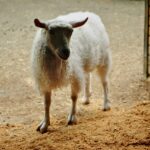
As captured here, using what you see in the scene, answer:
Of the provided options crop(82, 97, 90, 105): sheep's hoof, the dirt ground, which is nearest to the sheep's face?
the dirt ground

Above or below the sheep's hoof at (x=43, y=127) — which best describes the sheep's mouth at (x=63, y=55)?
above

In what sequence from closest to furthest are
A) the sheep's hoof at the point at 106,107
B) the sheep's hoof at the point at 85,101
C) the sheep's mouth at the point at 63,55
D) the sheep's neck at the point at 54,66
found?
the sheep's mouth at the point at 63,55 → the sheep's neck at the point at 54,66 → the sheep's hoof at the point at 106,107 → the sheep's hoof at the point at 85,101

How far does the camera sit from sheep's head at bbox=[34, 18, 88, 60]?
4250mm

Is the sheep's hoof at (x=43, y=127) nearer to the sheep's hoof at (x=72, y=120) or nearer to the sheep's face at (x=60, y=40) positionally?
the sheep's hoof at (x=72, y=120)

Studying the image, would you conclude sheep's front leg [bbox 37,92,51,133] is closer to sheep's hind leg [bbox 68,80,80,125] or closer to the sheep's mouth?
sheep's hind leg [bbox 68,80,80,125]

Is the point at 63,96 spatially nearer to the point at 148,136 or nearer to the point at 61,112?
the point at 61,112

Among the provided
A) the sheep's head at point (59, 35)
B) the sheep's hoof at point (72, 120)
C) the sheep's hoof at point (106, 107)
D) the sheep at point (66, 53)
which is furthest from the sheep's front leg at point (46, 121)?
the sheep's hoof at point (106, 107)

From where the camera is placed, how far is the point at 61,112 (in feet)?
17.5

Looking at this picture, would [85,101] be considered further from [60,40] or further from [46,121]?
[60,40]

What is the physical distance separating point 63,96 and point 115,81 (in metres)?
0.89

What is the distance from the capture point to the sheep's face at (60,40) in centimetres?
424

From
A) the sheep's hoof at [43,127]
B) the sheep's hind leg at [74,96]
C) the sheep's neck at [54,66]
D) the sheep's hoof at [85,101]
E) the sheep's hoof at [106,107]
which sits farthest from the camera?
the sheep's hoof at [85,101]

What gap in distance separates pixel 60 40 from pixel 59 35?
52 millimetres

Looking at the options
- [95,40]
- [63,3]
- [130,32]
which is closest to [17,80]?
[95,40]
